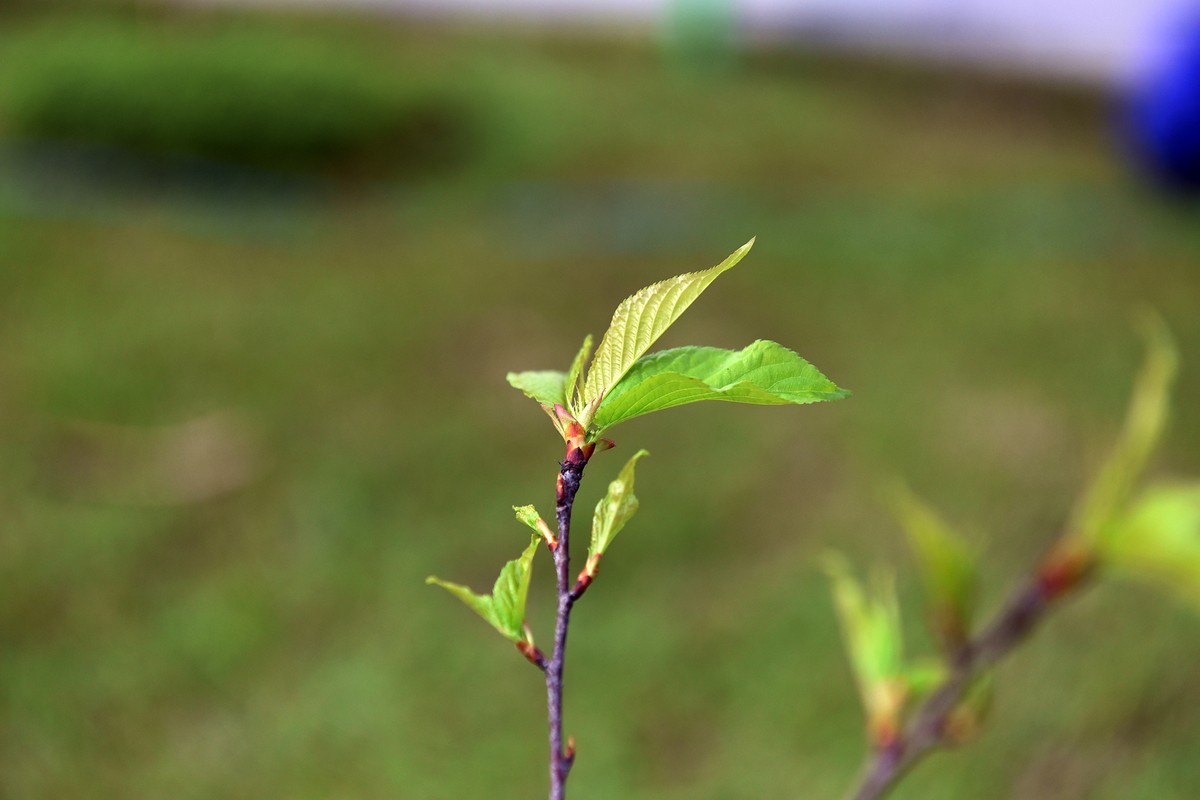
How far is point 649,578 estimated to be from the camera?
4.95 ft

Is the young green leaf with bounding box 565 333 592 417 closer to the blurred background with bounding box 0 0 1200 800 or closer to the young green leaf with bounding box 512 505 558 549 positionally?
the young green leaf with bounding box 512 505 558 549

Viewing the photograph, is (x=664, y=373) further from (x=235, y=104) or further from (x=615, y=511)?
(x=235, y=104)

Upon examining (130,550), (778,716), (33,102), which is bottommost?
(778,716)

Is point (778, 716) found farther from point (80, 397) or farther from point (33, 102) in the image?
point (33, 102)

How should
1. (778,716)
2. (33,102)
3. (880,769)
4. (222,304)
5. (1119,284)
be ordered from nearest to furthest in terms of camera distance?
(880,769), (778,716), (222,304), (1119,284), (33,102)

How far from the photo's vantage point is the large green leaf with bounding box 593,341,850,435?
0.24 meters

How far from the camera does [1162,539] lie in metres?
0.44

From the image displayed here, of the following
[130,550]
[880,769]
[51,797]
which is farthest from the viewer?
[130,550]

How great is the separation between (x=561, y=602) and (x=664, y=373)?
0.17 ft

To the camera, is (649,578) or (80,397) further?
(80,397)

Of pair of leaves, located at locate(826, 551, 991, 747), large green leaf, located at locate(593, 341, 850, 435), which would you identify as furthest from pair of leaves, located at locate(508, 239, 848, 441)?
pair of leaves, located at locate(826, 551, 991, 747)

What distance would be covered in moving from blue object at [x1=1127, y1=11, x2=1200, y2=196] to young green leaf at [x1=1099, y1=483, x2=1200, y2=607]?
8.29 ft

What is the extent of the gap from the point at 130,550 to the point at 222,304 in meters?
0.65

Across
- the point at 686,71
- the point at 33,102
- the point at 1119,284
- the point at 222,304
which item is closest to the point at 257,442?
the point at 222,304
